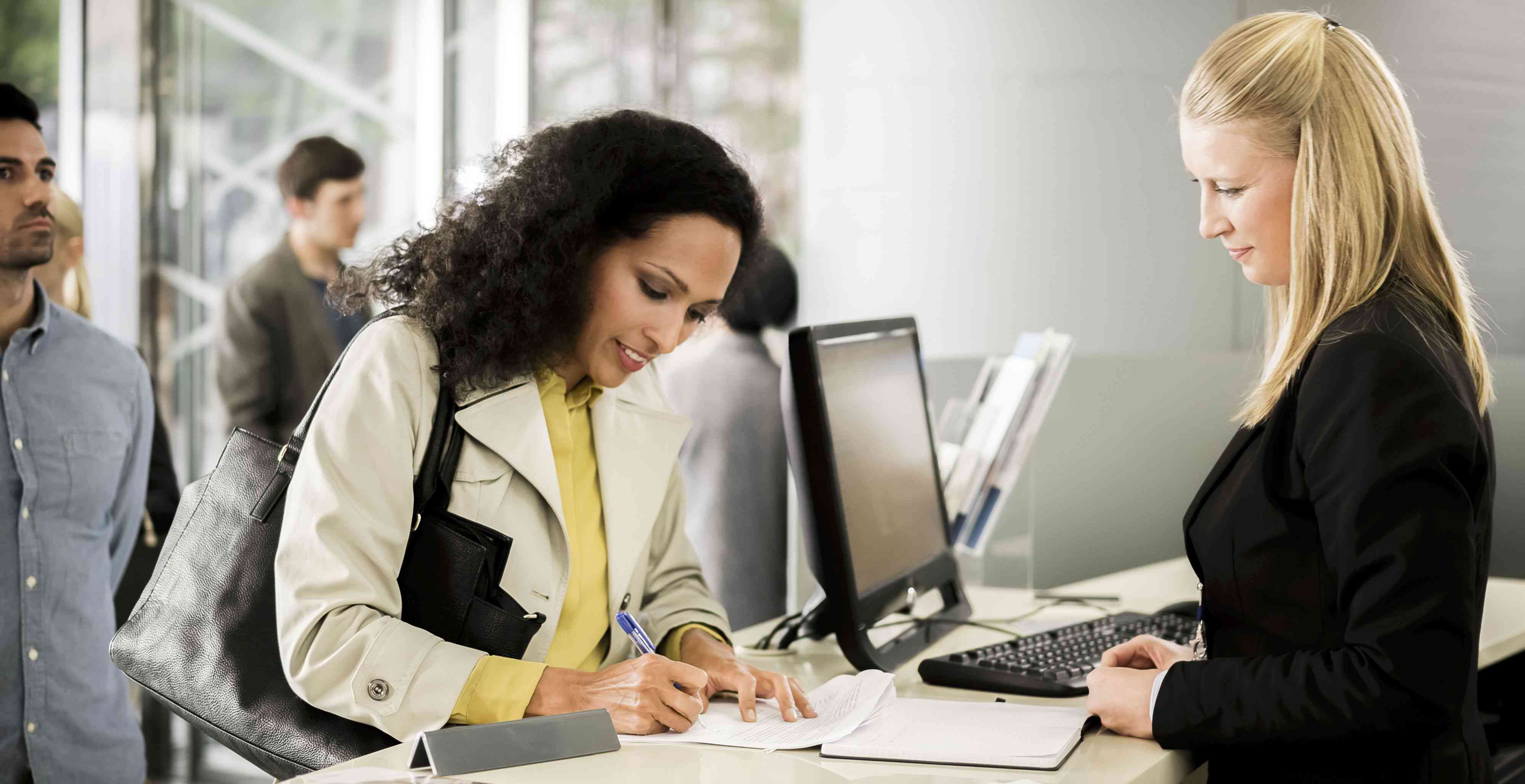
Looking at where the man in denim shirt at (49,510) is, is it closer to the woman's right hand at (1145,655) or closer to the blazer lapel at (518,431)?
the blazer lapel at (518,431)

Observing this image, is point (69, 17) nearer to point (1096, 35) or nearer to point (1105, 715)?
point (1096, 35)

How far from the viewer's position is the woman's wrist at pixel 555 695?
135cm

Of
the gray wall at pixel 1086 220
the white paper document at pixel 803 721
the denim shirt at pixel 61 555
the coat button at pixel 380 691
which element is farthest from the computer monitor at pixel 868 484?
the denim shirt at pixel 61 555

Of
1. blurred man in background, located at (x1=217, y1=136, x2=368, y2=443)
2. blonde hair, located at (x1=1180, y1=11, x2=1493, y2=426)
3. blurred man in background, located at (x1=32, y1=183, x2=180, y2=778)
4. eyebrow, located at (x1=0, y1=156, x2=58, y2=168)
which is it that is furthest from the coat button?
blurred man in background, located at (x1=217, y1=136, x2=368, y2=443)

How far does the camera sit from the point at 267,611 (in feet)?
4.57

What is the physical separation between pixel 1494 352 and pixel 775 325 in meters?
1.58

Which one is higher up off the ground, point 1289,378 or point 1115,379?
point 1289,378

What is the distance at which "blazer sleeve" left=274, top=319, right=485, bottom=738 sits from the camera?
1314 mm

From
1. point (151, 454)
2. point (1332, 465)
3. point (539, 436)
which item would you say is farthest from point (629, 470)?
point (151, 454)

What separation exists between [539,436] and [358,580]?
269mm

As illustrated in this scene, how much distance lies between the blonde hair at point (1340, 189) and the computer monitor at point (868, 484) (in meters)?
0.55

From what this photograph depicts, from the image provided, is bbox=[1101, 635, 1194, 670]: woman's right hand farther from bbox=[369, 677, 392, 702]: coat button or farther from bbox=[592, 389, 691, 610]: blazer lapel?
bbox=[369, 677, 392, 702]: coat button

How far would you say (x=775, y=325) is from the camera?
3.25m

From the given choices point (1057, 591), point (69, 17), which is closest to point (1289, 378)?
point (1057, 591)
